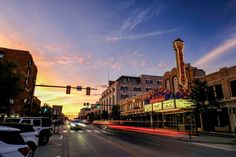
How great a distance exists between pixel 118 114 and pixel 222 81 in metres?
44.8

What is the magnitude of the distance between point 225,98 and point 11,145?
1104 inches

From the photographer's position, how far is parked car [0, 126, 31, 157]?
5375 millimetres

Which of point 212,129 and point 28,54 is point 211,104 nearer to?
point 212,129

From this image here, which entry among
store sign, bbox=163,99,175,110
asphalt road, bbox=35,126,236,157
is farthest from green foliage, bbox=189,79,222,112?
asphalt road, bbox=35,126,236,157

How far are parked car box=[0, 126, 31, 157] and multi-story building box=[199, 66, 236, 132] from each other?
83.1ft

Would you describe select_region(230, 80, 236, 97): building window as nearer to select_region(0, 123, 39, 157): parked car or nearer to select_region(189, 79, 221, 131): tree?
select_region(189, 79, 221, 131): tree

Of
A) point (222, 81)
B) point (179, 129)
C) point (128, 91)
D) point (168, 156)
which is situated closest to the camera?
point (168, 156)

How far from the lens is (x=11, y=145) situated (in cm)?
570

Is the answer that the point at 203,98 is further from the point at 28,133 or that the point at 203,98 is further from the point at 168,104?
the point at 28,133

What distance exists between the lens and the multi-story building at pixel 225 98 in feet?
84.1

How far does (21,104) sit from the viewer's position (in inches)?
1923

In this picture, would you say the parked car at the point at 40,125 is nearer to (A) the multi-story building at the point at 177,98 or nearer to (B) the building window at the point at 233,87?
(A) the multi-story building at the point at 177,98

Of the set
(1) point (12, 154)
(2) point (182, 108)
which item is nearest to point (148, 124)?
(2) point (182, 108)

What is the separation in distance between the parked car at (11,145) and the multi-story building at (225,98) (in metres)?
25.3
